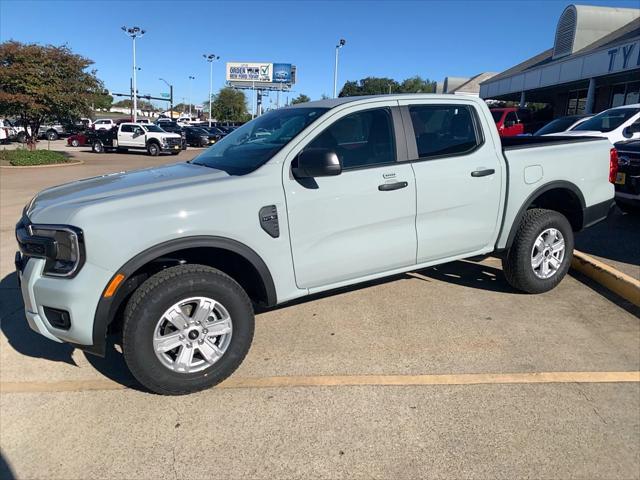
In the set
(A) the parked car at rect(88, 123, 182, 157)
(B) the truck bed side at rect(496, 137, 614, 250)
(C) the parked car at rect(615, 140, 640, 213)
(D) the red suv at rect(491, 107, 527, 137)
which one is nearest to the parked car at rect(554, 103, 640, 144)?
(C) the parked car at rect(615, 140, 640, 213)

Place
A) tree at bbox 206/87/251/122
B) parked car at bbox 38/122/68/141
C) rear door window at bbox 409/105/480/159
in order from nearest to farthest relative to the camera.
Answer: rear door window at bbox 409/105/480/159 < parked car at bbox 38/122/68/141 < tree at bbox 206/87/251/122

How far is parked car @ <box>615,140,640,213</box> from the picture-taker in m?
6.65

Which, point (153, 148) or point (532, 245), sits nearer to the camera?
point (532, 245)

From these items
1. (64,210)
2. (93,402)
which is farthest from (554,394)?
(64,210)

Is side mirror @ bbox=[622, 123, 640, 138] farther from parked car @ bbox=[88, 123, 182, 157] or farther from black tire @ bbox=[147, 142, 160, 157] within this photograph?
black tire @ bbox=[147, 142, 160, 157]

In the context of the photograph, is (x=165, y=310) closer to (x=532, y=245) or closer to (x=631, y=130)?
(x=532, y=245)

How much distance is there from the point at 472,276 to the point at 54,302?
4.05m

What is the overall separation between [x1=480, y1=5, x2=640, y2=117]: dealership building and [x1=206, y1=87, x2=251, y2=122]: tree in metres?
59.3

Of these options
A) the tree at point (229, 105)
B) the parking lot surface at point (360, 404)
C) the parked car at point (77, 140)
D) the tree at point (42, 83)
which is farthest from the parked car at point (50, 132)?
the tree at point (229, 105)

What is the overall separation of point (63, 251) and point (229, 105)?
8709 centimetres

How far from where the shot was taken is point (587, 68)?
2177 centimetres

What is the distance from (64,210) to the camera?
2850 millimetres

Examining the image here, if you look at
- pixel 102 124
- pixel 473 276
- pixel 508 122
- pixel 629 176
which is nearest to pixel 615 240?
pixel 629 176

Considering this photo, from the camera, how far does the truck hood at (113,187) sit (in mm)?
2957
